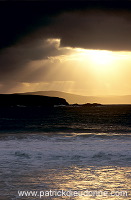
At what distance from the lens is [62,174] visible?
17328 millimetres

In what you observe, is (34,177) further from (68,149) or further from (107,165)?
(68,149)

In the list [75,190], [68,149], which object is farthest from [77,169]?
[68,149]

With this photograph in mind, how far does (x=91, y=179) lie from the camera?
16.1 meters

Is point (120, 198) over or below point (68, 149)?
below

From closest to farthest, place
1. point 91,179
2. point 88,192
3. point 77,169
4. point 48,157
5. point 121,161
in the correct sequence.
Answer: point 88,192
point 91,179
point 77,169
point 121,161
point 48,157

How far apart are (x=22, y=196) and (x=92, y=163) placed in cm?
915

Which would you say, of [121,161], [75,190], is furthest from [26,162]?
[75,190]

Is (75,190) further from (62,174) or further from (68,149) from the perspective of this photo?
(68,149)

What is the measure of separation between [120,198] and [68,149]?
52.4ft

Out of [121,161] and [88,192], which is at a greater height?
[121,161]

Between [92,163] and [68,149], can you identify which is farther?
[68,149]

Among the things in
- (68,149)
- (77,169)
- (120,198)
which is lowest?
(120,198)

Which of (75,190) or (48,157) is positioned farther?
(48,157)

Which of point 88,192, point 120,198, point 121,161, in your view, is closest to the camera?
point 120,198
